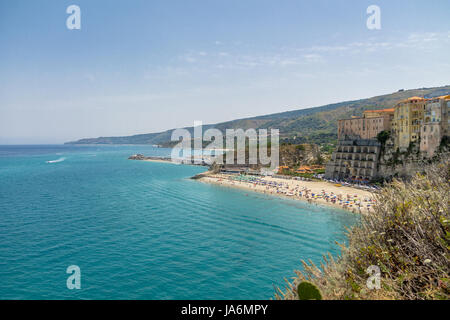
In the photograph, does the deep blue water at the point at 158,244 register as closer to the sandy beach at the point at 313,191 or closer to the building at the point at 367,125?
the sandy beach at the point at 313,191

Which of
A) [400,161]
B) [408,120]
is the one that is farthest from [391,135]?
[400,161]

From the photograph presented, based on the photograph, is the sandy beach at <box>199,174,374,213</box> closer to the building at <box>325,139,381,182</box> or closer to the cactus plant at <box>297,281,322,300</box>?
the building at <box>325,139,381,182</box>

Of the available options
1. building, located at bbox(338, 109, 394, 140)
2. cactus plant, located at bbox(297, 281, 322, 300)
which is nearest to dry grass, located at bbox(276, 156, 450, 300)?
cactus plant, located at bbox(297, 281, 322, 300)

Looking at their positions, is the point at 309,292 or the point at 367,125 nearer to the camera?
the point at 309,292

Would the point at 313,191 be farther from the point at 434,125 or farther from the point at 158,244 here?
the point at 158,244

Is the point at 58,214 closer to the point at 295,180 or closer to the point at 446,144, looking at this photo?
the point at 295,180
